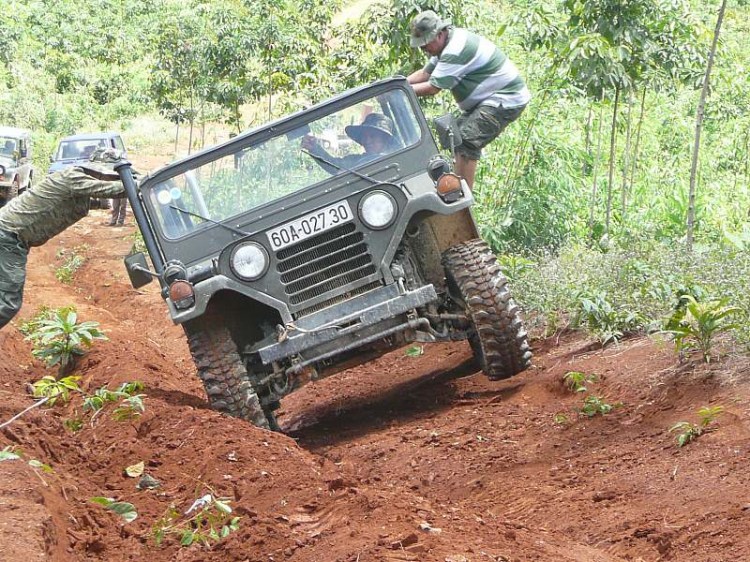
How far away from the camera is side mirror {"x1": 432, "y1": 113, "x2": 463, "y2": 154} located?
6.96 m

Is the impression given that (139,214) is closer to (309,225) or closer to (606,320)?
(309,225)

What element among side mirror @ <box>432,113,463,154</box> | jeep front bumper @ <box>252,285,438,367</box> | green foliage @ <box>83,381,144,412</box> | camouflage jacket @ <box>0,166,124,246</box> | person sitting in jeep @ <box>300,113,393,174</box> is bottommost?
jeep front bumper @ <box>252,285,438,367</box>

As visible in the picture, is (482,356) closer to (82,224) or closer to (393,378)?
(393,378)

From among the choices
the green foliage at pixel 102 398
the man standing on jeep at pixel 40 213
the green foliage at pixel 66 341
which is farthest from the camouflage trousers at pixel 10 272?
the green foliage at pixel 102 398

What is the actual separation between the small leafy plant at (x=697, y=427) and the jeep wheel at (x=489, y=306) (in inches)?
69.6

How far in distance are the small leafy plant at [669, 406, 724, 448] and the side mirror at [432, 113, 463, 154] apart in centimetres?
266

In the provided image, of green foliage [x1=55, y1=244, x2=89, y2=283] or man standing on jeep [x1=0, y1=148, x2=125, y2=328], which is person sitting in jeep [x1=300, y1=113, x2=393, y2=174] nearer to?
man standing on jeep [x1=0, y1=148, x2=125, y2=328]

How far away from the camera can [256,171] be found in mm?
6926

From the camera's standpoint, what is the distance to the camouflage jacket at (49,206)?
773 centimetres

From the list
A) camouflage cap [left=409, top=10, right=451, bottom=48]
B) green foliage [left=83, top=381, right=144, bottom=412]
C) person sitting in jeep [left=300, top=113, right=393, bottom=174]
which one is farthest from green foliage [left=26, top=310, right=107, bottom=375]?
camouflage cap [left=409, top=10, right=451, bottom=48]

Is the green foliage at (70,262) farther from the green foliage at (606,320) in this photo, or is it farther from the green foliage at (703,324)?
the green foliage at (703,324)

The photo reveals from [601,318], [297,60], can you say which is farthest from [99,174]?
[297,60]

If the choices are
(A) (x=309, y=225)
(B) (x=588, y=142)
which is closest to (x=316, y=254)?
(A) (x=309, y=225)

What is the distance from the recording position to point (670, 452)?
4.96 metres
